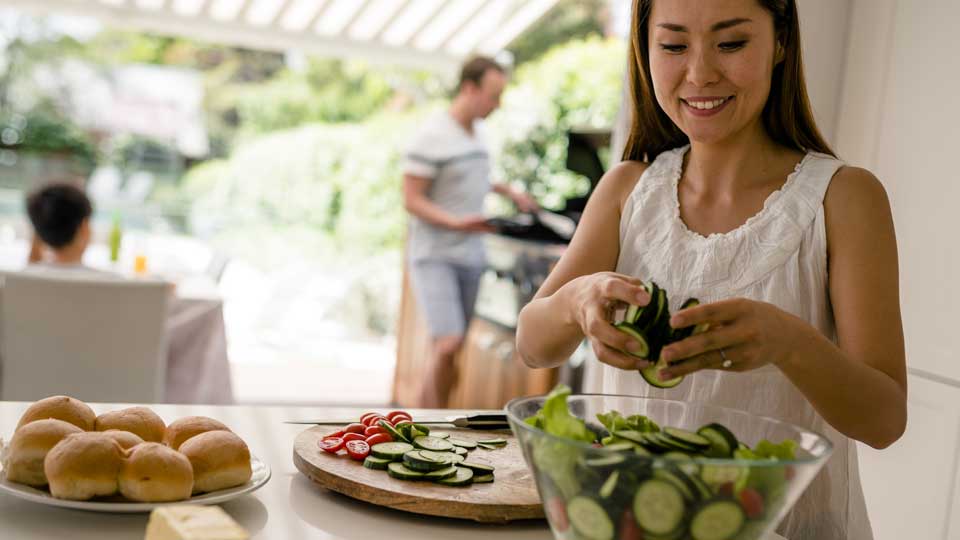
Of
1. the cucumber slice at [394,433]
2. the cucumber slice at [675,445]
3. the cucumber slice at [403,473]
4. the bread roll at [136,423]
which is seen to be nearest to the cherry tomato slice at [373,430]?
the cucumber slice at [394,433]

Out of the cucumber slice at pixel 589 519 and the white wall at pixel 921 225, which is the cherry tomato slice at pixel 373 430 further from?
the white wall at pixel 921 225

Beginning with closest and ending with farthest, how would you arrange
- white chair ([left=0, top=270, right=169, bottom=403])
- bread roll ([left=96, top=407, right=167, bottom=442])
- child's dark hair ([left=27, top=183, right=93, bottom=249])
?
bread roll ([left=96, top=407, right=167, bottom=442])
white chair ([left=0, top=270, right=169, bottom=403])
child's dark hair ([left=27, top=183, right=93, bottom=249])

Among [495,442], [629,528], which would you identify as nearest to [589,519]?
[629,528]

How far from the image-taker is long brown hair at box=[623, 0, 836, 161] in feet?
4.27

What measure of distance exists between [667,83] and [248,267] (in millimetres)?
9546

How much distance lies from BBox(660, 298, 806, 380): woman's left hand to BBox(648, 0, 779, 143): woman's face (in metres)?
0.36

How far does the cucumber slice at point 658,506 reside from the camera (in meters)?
0.71

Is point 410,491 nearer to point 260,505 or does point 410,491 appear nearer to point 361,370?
point 260,505

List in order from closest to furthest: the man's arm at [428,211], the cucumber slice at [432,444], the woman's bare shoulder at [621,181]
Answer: the cucumber slice at [432,444], the woman's bare shoulder at [621,181], the man's arm at [428,211]

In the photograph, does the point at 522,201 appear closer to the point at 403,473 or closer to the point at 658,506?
the point at 403,473

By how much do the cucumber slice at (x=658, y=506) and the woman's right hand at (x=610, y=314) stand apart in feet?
0.75

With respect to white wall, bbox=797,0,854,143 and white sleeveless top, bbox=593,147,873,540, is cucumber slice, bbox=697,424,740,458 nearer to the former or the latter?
white sleeveless top, bbox=593,147,873,540

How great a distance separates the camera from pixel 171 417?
50.9 inches

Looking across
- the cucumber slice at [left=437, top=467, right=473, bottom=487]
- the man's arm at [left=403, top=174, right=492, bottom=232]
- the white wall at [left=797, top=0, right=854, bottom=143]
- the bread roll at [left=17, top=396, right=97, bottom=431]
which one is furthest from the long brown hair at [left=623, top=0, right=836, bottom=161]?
the man's arm at [left=403, top=174, right=492, bottom=232]
